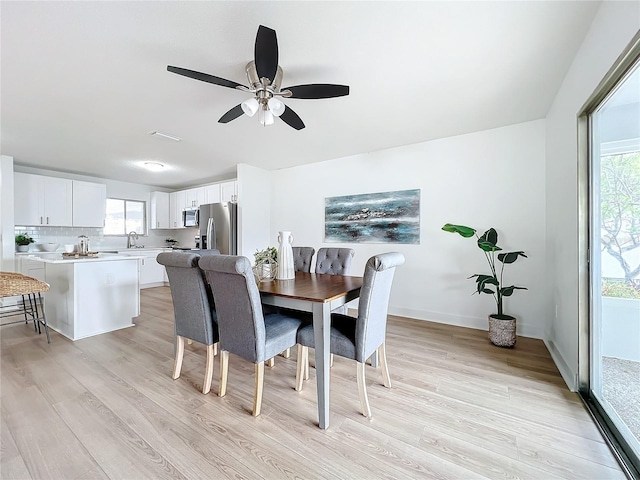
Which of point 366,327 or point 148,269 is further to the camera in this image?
point 148,269

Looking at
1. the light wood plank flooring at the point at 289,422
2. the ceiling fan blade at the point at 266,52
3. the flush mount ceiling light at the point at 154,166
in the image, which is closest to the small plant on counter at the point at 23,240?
the flush mount ceiling light at the point at 154,166

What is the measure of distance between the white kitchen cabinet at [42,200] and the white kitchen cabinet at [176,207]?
1804mm

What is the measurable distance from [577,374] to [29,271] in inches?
280

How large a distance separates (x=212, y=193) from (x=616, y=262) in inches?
226

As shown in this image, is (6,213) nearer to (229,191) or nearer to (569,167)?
(229,191)

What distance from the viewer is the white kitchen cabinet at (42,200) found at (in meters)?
4.52

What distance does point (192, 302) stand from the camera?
198 cm

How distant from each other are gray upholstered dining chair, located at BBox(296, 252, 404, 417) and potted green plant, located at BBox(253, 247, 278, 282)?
667 mm

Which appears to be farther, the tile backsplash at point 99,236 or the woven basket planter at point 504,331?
the tile backsplash at point 99,236

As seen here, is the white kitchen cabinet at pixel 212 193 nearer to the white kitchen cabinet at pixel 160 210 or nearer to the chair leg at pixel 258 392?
the white kitchen cabinet at pixel 160 210

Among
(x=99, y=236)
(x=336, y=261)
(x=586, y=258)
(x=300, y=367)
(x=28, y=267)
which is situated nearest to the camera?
(x=586, y=258)

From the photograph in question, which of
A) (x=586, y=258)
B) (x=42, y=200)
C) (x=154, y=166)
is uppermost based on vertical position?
(x=154, y=166)

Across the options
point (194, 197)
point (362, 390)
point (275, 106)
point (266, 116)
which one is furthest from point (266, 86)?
point (194, 197)

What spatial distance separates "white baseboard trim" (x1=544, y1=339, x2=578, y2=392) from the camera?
192 cm
